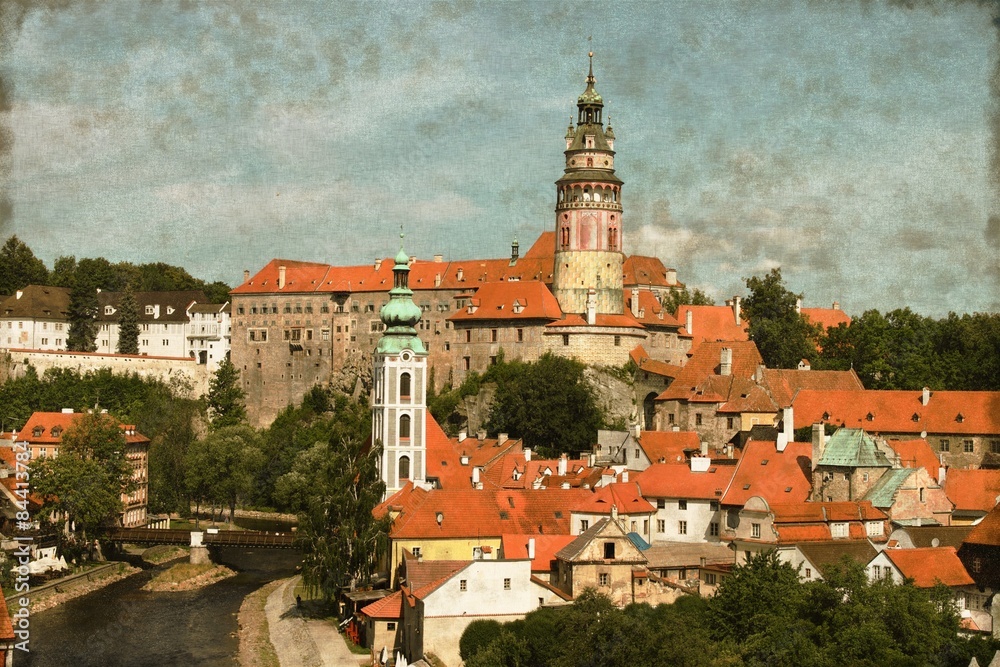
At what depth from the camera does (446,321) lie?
83.2m

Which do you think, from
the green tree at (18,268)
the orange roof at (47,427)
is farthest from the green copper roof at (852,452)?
the green tree at (18,268)

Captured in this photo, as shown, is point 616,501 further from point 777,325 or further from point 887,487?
point 777,325

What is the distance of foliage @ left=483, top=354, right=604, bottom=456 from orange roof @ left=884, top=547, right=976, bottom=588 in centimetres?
2767

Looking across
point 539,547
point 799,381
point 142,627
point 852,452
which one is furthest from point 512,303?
point 539,547

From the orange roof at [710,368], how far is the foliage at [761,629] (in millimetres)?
27746

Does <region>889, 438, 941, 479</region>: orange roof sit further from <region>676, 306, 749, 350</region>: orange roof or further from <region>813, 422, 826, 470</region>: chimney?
<region>676, 306, 749, 350</region>: orange roof

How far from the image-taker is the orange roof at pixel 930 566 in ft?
134

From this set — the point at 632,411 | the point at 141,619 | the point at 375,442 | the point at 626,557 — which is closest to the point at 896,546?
the point at 626,557

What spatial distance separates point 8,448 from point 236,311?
89.7 ft

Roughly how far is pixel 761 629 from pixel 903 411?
2650 cm

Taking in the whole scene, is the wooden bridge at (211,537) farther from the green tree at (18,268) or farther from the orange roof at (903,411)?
the green tree at (18,268)

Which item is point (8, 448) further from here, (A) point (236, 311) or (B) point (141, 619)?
(A) point (236, 311)

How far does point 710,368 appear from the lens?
69.3m

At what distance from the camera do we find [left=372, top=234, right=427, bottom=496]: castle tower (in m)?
57.2
